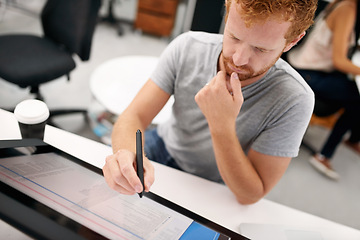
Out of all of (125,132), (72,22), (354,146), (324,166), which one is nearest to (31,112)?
(125,132)

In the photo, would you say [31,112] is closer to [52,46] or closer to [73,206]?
[73,206]

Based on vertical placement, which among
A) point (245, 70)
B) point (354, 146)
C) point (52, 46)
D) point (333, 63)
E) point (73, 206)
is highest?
point (245, 70)

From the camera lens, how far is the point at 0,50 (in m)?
1.55

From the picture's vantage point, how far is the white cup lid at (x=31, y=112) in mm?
718

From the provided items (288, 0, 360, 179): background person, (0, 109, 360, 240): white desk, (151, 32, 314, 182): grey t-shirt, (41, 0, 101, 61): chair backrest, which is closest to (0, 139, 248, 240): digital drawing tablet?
(0, 109, 360, 240): white desk

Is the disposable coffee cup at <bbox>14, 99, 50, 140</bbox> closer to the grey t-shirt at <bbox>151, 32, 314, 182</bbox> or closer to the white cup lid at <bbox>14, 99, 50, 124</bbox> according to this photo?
the white cup lid at <bbox>14, 99, 50, 124</bbox>

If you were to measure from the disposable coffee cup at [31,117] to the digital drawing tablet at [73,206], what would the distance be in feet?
0.26

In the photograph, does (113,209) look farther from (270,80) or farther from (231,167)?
(270,80)

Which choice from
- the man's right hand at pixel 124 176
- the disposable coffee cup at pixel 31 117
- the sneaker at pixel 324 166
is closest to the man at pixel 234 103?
the man's right hand at pixel 124 176

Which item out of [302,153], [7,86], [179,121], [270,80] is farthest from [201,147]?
[7,86]

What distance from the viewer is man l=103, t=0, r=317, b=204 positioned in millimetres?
703

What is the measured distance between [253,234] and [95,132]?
51.5 inches

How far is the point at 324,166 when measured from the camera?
6.82 feet

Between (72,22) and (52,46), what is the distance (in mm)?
216
